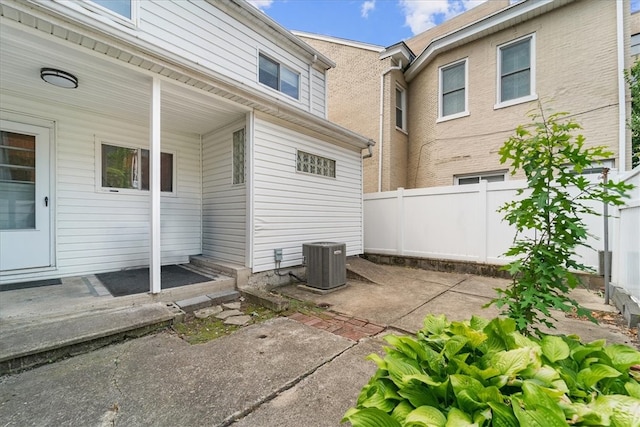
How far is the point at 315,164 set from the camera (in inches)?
243

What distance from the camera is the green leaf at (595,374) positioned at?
0.97m

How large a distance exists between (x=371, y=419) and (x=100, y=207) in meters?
5.67

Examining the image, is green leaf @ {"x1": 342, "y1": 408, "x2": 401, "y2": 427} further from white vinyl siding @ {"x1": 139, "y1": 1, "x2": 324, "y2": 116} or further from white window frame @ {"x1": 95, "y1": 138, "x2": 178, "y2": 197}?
white window frame @ {"x1": 95, "y1": 138, "x2": 178, "y2": 197}

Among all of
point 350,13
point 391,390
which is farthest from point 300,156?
point 350,13

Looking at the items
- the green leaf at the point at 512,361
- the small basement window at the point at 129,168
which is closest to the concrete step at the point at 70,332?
the small basement window at the point at 129,168

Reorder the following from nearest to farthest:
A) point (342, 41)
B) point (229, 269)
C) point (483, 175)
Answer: point (229, 269), point (483, 175), point (342, 41)

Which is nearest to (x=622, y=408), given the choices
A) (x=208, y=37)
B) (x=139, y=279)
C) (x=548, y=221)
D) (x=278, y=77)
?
(x=548, y=221)

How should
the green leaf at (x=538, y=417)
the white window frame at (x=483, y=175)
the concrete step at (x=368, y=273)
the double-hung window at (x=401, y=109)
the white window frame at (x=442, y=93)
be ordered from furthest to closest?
the double-hung window at (x=401, y=109) < the white window frame at (x=442, y=93) < the white window frame at (x=483, y=175) < the concrete step at (x=368, y=273) < the green leaf at (x=538, y=417)

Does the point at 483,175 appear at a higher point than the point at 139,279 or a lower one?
higher

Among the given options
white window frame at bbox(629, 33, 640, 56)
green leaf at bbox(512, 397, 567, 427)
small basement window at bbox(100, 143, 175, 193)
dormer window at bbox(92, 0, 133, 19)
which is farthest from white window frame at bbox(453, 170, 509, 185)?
dormer window at bbox(92, 0, 133, 19)

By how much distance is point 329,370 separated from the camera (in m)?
2.41

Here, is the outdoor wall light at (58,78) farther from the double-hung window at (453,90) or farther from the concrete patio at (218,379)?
the double-hung window at (453,90)

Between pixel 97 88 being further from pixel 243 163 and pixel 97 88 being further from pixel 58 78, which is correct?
pixel 243 163

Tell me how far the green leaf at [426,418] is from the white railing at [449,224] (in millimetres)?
5003
